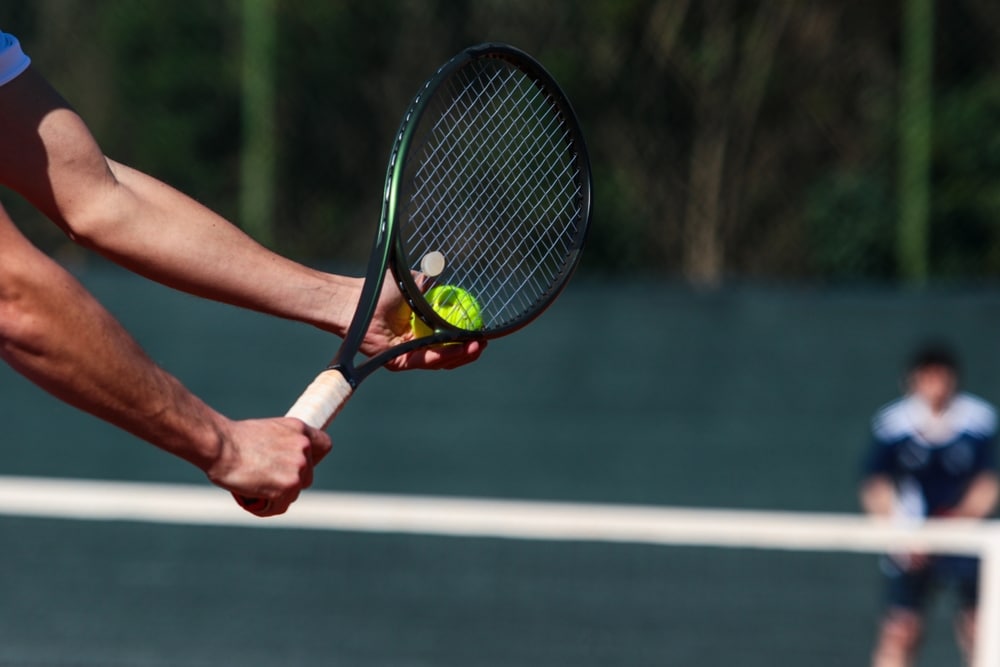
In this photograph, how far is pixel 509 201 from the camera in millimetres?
2723

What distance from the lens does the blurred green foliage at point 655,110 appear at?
6031 mm

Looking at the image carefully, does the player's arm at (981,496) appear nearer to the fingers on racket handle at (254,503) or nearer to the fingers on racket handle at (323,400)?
the fingers on racket handle at (323,400)

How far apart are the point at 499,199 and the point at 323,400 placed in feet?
2.51

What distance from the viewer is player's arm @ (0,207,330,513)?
5.52 ft

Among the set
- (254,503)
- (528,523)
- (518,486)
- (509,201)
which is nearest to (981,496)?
(518,486)

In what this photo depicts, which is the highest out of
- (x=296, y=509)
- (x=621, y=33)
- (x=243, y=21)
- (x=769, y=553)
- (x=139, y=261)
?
(x=621, y=33)

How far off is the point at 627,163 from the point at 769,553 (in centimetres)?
163

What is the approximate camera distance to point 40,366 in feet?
5.57

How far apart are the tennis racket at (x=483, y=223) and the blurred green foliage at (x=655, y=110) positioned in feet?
10.5

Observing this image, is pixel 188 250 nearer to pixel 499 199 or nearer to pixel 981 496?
pixel 499 199

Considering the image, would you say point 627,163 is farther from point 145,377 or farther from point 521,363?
point 145,377

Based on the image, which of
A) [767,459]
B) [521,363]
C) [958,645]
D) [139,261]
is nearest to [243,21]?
[521,363]

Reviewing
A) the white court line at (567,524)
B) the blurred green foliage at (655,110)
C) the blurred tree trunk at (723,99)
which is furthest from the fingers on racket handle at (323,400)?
the blurred tree trunk at (723,99)

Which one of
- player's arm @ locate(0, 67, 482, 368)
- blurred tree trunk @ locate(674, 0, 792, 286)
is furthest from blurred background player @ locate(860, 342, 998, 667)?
player's arm @ locate(0, 67, 482, 368)
